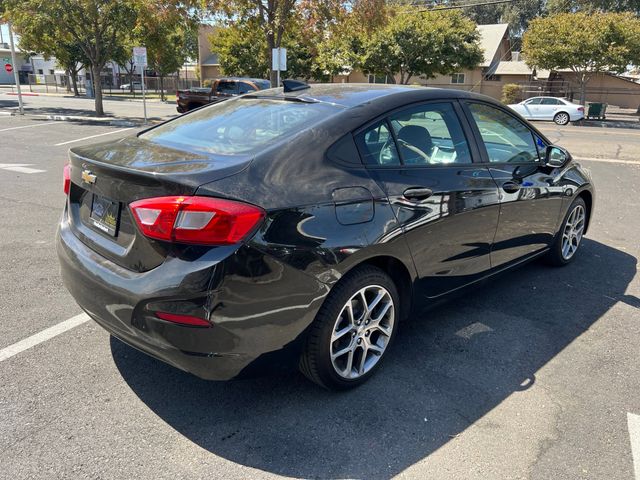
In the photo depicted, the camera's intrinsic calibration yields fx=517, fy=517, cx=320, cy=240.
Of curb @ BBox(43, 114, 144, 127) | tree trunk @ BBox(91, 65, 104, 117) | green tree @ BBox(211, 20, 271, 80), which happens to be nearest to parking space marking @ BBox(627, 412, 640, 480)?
curb @ BBox(43, 114, 144, 127)

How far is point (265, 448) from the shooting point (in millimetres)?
2525

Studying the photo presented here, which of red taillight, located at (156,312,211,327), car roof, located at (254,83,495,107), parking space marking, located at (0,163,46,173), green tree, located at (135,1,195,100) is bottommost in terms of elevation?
parking space marking, located at (0,163,46,173)

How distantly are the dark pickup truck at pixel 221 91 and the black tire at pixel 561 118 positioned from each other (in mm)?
16357

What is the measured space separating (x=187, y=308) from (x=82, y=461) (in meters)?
0.87

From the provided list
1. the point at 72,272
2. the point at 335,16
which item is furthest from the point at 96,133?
the point at 72,272

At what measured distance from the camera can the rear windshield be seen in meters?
2.89

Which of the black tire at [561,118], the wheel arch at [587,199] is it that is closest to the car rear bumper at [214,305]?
Result: the wheel arch at [587,199]

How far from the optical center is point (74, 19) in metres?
19.3

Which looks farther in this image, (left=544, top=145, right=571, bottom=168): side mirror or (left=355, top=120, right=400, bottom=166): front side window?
(left=544, top=145, right=571, bottom=168): side mirror

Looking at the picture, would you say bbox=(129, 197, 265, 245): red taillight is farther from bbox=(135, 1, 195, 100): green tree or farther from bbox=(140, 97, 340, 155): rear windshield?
bbox=(135, 1, 195, 100): green tree

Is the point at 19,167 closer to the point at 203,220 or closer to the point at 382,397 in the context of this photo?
the point at 203,220

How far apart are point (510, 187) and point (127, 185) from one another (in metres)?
2.71

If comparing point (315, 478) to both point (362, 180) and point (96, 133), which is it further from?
point (96, 133)

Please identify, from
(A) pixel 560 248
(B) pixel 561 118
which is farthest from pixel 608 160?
(B) pixel 561 118
